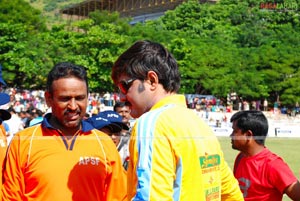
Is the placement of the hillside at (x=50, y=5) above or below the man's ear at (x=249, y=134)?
above

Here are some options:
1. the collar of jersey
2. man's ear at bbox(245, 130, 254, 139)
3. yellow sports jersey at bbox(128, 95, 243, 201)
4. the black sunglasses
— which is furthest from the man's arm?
the black sunglasses

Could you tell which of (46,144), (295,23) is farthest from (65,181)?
(295,23)

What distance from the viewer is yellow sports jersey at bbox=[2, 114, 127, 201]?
3.18 meters

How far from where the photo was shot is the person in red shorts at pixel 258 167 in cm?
421

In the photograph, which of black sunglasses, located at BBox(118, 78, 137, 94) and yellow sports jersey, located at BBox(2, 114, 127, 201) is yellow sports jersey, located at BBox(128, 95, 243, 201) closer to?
black sunglasses, located at BBox(118, 78, 137, 94)

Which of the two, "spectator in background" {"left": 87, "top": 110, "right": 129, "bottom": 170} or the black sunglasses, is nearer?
the black sunglasses

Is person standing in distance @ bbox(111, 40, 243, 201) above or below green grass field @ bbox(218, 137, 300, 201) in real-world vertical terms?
above

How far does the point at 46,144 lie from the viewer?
3.27 metres

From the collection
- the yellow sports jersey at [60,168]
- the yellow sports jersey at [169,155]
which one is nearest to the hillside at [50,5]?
the yellow sports jersey at [60,168]

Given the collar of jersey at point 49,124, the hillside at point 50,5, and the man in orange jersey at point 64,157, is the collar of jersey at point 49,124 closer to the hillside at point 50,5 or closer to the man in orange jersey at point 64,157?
the man in orange jersey at point 64,157

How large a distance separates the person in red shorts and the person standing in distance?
161cm

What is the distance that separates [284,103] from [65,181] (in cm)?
4637

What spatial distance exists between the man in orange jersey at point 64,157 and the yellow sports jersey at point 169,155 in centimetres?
87

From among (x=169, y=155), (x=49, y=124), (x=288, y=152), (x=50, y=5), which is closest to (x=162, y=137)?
(x=169, y=155)
